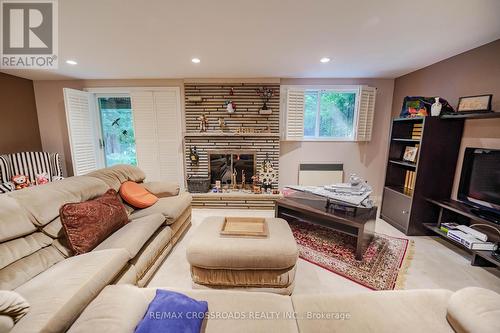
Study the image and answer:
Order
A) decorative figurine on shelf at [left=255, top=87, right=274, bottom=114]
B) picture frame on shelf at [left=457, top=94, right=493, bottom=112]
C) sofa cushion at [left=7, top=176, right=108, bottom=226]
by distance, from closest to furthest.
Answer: sofa cushion at [left=7, top=176, right=108, bottom=226]
picture frame on shelf at [left=457, top=94, right=493, bottom=112]
decorative figurine on shelf at [left=255, top=87, right=274, bottom=114]

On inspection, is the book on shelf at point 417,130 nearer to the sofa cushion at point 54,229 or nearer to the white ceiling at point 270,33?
the white ceiling at point 270,33

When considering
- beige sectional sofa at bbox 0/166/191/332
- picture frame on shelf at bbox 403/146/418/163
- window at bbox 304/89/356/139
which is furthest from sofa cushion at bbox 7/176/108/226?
picture frame on shelf at bbox 403/146/418/163

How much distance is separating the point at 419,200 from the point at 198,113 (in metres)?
3.60

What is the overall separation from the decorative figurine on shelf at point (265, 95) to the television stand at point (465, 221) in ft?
8.65

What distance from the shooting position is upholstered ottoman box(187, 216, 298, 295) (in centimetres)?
150

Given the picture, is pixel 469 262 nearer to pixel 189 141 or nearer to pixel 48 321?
pixel 48 321

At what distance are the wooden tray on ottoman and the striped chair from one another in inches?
125

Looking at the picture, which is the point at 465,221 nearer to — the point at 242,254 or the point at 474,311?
the point at 474,311

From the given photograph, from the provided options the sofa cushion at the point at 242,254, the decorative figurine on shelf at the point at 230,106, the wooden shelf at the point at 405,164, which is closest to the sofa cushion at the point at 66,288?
the sofa cushion at the point at 242,254

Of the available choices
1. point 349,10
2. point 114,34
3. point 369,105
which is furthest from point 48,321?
point 369,105

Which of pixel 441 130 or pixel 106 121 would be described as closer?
pixel 441 130

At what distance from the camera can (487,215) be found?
1.94m

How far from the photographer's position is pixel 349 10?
1.56 metres

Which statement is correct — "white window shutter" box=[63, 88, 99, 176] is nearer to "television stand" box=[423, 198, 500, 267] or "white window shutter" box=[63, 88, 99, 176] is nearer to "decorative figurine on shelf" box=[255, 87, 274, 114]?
"decorative figurine on shelf" box=[255, 87, 274, 114]
